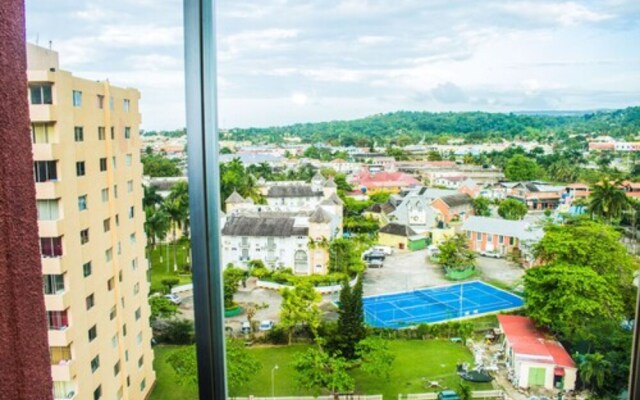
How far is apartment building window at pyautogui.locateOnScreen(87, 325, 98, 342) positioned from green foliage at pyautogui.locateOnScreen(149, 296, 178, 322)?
0.15 meters

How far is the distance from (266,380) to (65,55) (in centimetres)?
106

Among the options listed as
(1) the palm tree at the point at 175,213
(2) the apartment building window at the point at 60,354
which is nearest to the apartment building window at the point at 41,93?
(1) the palm tree at the point at 175,213

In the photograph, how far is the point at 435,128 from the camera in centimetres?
149

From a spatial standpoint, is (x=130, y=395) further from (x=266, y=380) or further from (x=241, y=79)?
(x=241, y=79)

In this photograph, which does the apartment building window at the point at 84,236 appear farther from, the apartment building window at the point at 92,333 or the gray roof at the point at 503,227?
the gray roof at the point at 503,227

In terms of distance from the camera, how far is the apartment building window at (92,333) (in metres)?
1.35

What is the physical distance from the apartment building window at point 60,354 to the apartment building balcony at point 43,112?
58 centimetres

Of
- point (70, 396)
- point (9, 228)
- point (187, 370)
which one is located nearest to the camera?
point (9, 228)

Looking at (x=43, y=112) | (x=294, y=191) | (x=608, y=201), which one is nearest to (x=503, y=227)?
(x=608, y=201)

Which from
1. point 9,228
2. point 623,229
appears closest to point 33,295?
point 9,228

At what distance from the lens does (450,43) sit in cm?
145

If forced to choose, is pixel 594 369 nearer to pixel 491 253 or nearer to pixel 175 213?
pixel 491 253

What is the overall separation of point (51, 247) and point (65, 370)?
1.06ft

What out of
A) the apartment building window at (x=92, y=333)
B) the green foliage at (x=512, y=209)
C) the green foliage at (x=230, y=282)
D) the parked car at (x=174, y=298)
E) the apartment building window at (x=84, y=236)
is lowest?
the apartment building window at (x=92, y=333)
